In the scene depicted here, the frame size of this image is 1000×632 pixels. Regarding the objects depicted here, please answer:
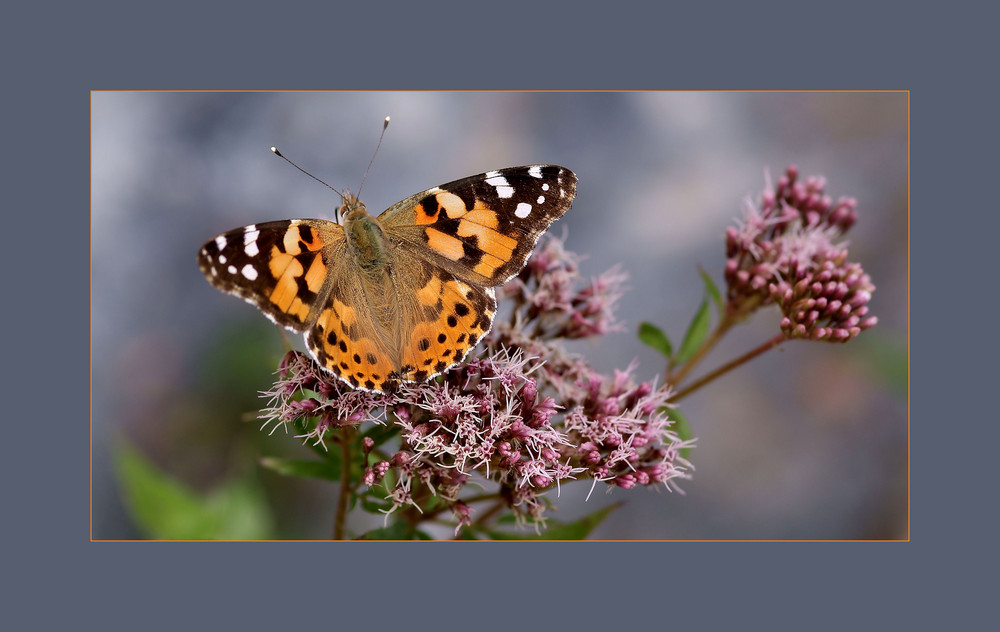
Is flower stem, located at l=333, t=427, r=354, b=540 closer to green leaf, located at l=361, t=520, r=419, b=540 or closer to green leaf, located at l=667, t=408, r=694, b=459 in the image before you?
green leaf, located at l=361, t=520, r=419, b=540

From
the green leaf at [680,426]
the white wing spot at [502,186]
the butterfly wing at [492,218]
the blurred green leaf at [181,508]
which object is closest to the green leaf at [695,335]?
the green leaf at [680,426]

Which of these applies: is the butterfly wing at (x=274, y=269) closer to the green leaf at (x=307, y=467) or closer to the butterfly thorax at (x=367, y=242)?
the butterfly thorax at (x=367, y=242)

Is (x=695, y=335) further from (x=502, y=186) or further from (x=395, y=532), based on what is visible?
(x=395, y=532)

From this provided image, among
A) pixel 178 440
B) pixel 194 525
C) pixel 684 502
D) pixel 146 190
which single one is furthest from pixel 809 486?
pixel 146 190

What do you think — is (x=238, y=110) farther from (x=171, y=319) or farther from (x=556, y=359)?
(x=556, y=359)

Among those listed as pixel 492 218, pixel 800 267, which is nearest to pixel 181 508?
pixel 492 218

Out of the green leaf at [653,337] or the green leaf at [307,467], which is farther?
the green leaf at [653,337]
